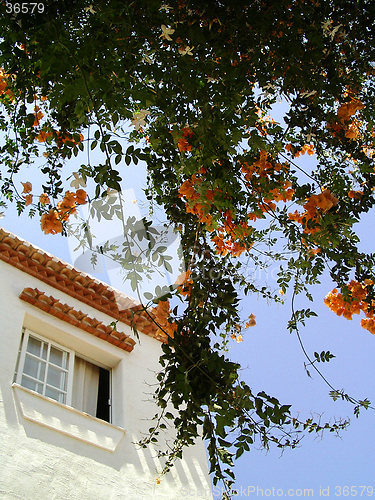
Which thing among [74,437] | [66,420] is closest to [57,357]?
[66,420]

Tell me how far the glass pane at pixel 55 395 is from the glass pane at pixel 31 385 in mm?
71

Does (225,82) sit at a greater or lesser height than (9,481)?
greater

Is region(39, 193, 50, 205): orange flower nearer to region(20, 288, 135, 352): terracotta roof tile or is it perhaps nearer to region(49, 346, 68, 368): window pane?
region(20, 288, 135, 352): terracotta roof tile

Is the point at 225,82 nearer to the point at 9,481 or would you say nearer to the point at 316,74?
the point at 316,74

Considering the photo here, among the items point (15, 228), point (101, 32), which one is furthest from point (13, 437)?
point (101, 32)

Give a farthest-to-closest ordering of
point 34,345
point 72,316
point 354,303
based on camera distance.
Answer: point 72,316, point 34,345, point 354,303

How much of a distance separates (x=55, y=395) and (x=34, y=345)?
55cm

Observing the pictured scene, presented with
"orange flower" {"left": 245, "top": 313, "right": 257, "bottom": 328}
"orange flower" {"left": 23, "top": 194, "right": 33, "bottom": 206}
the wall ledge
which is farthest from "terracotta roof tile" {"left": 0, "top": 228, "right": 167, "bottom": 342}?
"orange flower" {"left": 23, "top": 194, "right": 33, "bottom": 206}

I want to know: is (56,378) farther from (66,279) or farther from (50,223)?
(50,223)

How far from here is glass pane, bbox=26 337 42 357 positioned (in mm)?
4137

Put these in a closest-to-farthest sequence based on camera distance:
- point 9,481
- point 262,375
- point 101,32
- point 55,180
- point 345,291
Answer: point 101,32 → point 345,291 → point 55,180 → point 9,481 → point 262,375

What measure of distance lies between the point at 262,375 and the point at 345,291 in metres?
4.28

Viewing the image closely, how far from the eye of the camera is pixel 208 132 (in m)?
1.79

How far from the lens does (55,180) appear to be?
2758 mm
